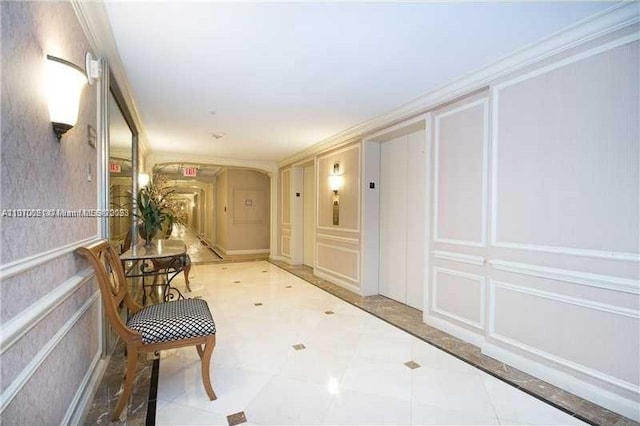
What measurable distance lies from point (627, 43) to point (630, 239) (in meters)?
1.24

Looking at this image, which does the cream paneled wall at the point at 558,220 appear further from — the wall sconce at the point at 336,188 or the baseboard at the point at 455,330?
the wall sconce at the point at 336,188

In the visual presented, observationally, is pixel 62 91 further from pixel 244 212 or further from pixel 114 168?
pixel 244 212

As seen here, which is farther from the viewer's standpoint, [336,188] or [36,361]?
[336,188]

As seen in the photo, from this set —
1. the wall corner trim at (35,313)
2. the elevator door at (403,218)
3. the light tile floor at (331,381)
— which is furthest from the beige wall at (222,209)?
the wall corner trim at (35,313)

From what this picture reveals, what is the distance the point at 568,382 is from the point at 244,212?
27.0ft

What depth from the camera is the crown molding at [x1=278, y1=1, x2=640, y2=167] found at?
A: 2.03 m

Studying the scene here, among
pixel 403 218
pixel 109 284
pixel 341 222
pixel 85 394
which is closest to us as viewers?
pixel 109 284

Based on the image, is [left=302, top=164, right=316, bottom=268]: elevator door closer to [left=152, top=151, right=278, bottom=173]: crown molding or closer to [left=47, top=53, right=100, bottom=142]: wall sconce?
[left=152, top=151, right=278, bottom=173]: crown molding

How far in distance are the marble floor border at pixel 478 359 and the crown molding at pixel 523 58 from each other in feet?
7.82

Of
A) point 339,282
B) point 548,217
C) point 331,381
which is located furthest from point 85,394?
point 339,282

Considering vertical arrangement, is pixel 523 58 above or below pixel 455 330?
above

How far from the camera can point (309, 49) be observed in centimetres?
250

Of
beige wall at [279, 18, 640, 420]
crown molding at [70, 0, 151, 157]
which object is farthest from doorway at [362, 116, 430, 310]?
crown molding at [70, 0, 151, 157]

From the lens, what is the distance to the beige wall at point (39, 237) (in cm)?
112
